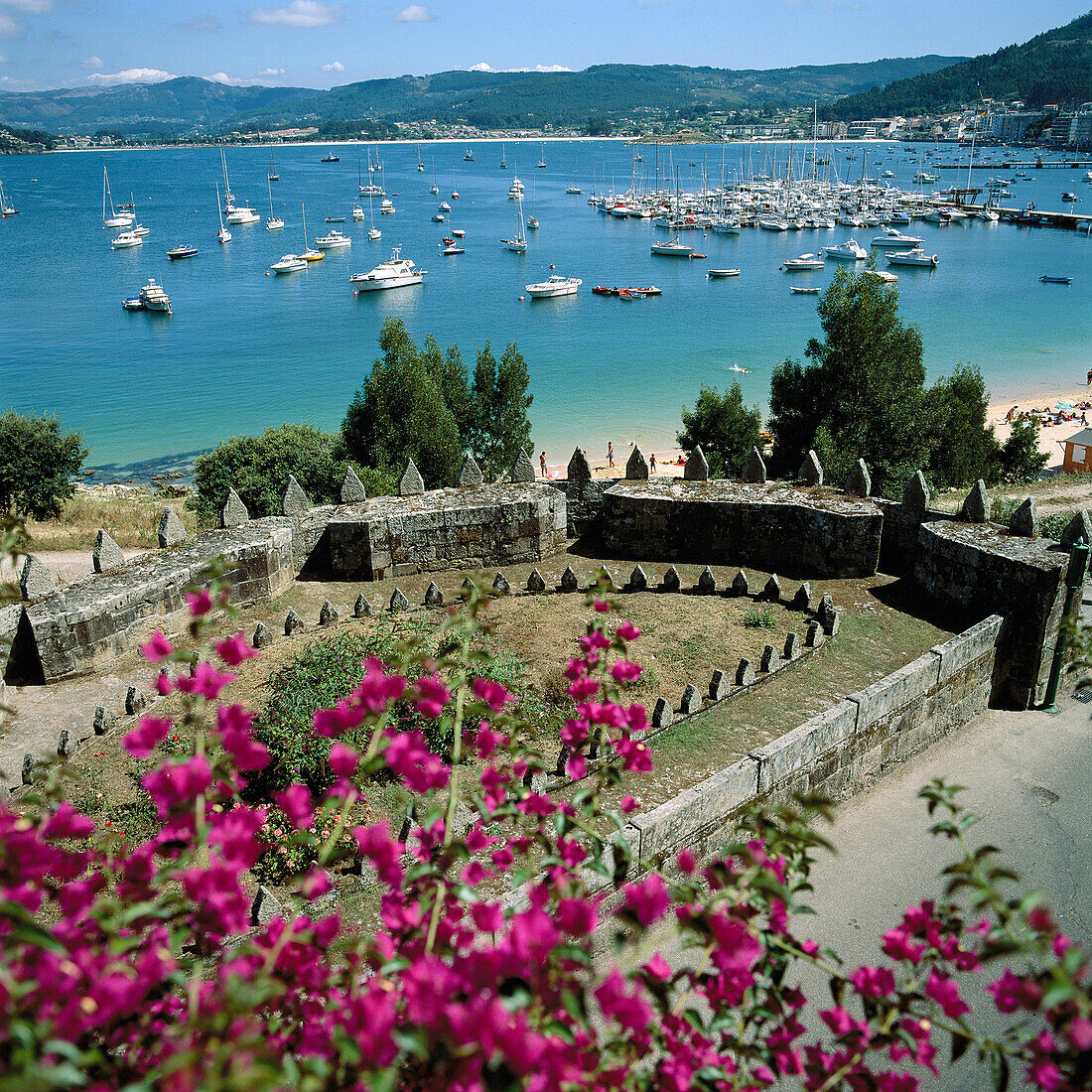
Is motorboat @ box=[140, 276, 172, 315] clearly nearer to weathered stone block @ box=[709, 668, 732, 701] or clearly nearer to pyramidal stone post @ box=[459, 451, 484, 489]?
pyramidal stone post @ box=[459, 451, 484, 489]

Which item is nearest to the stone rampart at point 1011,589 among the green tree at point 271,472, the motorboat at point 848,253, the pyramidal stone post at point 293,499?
the pyramidal stone post at point 293,499

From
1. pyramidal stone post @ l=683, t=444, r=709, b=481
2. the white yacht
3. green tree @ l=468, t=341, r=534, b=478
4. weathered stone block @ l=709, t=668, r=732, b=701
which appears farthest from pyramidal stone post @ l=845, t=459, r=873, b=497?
the white yacht

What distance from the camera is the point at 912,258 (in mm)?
88250

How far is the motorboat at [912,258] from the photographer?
8750cm

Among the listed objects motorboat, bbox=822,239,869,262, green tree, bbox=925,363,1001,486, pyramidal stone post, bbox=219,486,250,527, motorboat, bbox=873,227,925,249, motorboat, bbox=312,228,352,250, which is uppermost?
motorboat, bbox=312,228,352,250

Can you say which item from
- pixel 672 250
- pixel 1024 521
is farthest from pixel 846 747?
pixel 672 250

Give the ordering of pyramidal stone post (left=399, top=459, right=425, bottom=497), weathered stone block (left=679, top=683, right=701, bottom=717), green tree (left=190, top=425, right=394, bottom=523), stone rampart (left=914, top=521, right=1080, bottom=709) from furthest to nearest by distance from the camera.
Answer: green tree (left=190, top=425, right=394, bottom=523), pyramidal stone post (left=399, top=459, right=425, bottom=497), stone rampart (left=914, top=521, right=1080, bottom=709), weathered stone block (left=679, top=683, right=701, bottom=717)

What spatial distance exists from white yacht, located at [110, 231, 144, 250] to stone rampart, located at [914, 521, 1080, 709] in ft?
350

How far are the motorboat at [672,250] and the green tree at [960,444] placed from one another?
6593cm

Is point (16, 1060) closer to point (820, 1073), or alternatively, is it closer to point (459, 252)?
point (820, 1073)

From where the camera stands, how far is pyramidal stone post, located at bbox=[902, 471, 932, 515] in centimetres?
1488

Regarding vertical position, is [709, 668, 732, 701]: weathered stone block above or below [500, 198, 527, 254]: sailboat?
below

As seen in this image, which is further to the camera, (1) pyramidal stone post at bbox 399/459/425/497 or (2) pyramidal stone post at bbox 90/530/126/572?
(1) pyramidal stone post at bbox 399/459/425/497

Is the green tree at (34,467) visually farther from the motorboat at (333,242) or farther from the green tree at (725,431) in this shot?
the motorboat at (333,242)
